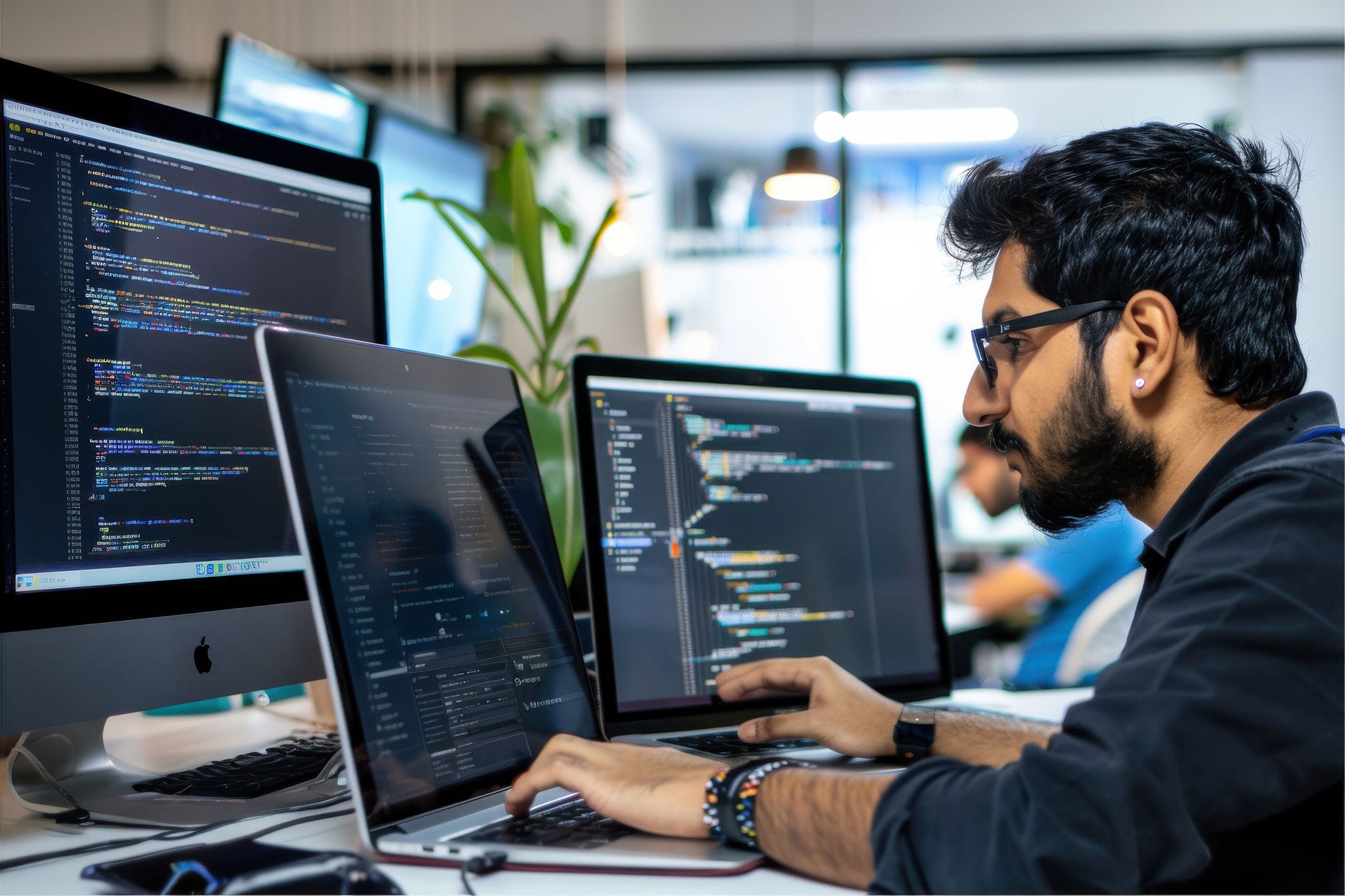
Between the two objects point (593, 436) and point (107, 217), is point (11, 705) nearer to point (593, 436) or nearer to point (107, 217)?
point (107, 217)

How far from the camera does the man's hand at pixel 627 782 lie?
77 cm

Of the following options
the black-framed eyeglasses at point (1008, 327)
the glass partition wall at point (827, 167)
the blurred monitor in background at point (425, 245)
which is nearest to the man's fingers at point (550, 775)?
the black-framed eyeglasses at point (1008, 327)

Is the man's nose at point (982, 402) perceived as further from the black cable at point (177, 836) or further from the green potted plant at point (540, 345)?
the black cable at point (177, 836)

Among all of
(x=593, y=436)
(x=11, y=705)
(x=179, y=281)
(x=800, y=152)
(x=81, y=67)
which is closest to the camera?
(x=11, y=705)

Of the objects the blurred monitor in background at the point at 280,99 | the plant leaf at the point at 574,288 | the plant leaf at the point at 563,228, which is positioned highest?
the blurred monitor in background at the point at 280,99

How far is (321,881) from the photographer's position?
640 millimetres

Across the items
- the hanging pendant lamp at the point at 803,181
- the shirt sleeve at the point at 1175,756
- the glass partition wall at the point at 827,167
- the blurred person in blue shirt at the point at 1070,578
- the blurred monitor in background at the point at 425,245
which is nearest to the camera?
the shirt sleeve at the point at 1175,756

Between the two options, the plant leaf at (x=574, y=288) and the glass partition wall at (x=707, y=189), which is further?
the glass partition wall at (x=707, y=189)

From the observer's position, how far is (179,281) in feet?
3.06

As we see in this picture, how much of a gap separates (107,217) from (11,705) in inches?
16.5

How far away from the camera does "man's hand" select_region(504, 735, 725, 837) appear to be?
0.77 meters

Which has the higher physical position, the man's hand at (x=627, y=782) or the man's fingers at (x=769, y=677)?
the man's fingers at (x=769, y=677)

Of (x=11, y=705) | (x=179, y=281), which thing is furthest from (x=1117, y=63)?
(x=11, y=705)

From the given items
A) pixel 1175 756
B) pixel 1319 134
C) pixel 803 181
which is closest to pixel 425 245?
pixel 1175 756
